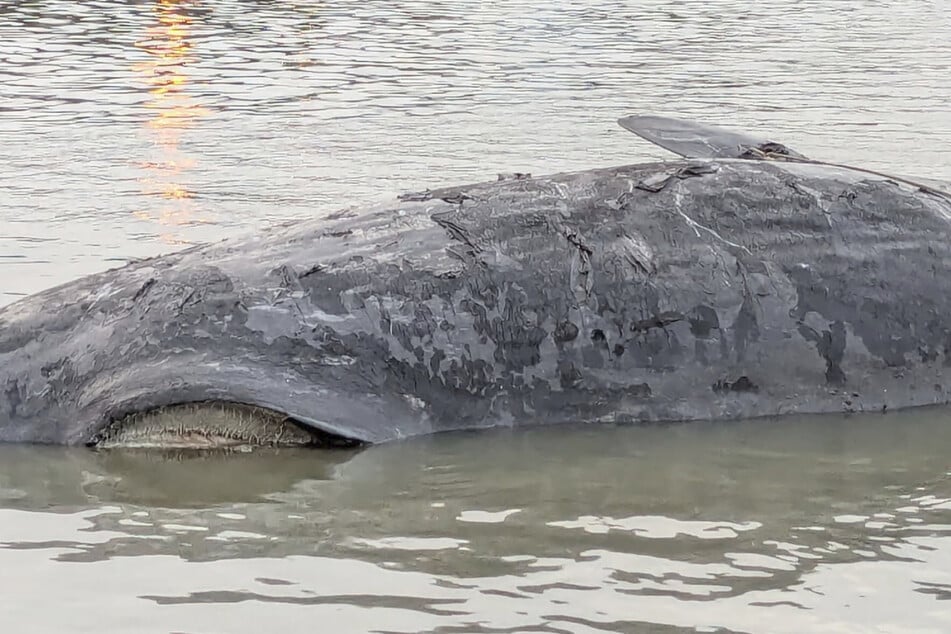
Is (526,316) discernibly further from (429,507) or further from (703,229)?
(429,507)

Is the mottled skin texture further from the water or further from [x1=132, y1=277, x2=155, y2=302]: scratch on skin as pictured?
the water

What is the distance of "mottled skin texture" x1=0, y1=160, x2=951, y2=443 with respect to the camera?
5570 mm

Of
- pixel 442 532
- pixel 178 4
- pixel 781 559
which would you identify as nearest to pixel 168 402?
→ pixel 442 532

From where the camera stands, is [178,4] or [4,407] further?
[178,4]

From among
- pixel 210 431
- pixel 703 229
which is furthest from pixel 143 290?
pixel 703 229

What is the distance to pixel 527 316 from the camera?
18.7 ft

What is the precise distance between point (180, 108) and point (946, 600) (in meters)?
9.43

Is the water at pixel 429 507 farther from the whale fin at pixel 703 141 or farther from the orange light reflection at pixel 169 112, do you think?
the whale fin at pixel 703 141

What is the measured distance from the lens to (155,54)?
16156 mm

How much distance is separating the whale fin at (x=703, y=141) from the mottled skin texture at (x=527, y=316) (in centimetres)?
74

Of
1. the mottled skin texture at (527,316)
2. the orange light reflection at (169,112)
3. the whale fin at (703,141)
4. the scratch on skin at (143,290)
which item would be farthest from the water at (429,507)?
the whale fin at (703,141)

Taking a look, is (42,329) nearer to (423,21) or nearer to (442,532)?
(442,532)

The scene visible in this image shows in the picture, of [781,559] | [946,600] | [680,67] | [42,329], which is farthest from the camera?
[680,67]

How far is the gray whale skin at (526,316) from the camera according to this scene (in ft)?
18.3
